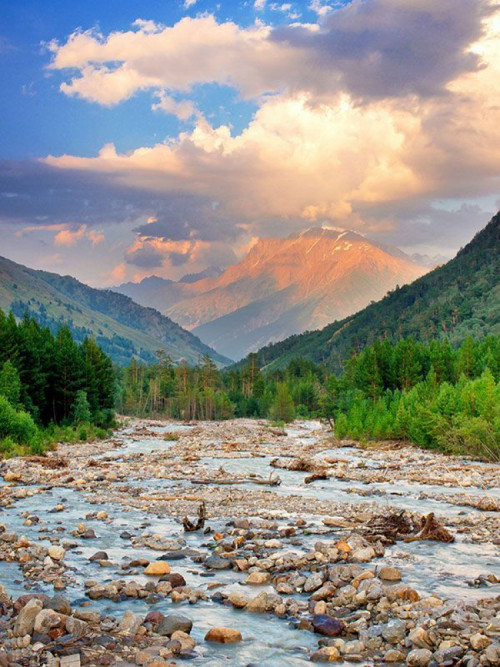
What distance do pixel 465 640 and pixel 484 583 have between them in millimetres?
4923

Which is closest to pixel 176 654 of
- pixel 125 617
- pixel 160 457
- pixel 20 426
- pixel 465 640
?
pixel 125 617

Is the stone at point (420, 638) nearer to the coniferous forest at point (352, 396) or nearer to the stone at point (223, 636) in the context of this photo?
the stone at point (223, 636)

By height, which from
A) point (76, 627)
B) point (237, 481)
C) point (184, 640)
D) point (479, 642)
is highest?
point (479, 642)

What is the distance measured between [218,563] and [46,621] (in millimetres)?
6689

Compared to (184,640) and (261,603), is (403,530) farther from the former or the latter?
(184,640)

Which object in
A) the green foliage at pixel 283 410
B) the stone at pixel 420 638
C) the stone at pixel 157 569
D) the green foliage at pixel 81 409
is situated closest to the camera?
the stone at pixel 420 638

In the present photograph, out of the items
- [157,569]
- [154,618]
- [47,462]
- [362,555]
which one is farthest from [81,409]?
[154,618]

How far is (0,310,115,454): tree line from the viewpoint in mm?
69325

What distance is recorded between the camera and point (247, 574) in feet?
57.1

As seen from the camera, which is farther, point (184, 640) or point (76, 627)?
point (76, 627)

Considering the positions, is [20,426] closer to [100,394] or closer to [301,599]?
[100,394]

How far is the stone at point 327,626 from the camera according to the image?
41.8 ft

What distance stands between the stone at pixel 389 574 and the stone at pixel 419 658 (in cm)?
508

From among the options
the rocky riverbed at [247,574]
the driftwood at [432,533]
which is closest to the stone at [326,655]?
the rocky riverbed at [247,574]
